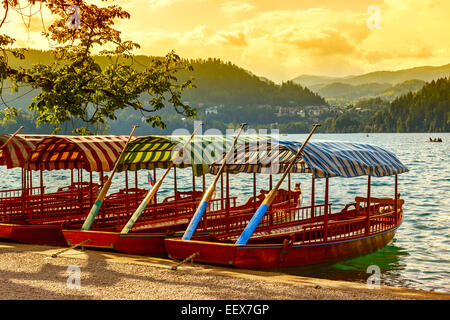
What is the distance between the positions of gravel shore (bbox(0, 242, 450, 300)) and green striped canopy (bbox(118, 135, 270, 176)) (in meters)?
3.85

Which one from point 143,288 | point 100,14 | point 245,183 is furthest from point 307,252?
point 245,183

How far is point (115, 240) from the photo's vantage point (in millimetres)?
15086

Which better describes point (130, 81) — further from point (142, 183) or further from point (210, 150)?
point (142, 183)

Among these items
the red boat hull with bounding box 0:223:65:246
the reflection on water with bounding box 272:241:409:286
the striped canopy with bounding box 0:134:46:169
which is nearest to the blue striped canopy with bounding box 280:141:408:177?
the reflection on water with bounding box 272:241:409:286

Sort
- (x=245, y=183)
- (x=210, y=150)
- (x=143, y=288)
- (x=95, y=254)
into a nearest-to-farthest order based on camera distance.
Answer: (x=143, y=288) < (x=95, y=254) < (x=210, y=150) < (x=245, y=183)

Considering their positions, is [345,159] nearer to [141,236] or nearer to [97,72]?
[141,236]

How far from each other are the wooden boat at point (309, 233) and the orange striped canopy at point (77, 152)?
3.96 metres

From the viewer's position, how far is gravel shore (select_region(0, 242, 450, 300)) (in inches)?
404

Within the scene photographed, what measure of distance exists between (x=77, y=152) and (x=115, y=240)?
22.2 ft

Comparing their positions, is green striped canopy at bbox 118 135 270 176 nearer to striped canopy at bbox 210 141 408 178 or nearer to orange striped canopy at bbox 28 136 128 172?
striped canopy at bbox 210 141 408 178

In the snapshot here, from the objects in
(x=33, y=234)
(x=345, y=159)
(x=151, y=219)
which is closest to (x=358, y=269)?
(x=345, y=159)

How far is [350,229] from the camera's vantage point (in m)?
17.9

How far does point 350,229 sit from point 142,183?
5225 centimetres

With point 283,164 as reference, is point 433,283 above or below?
below
